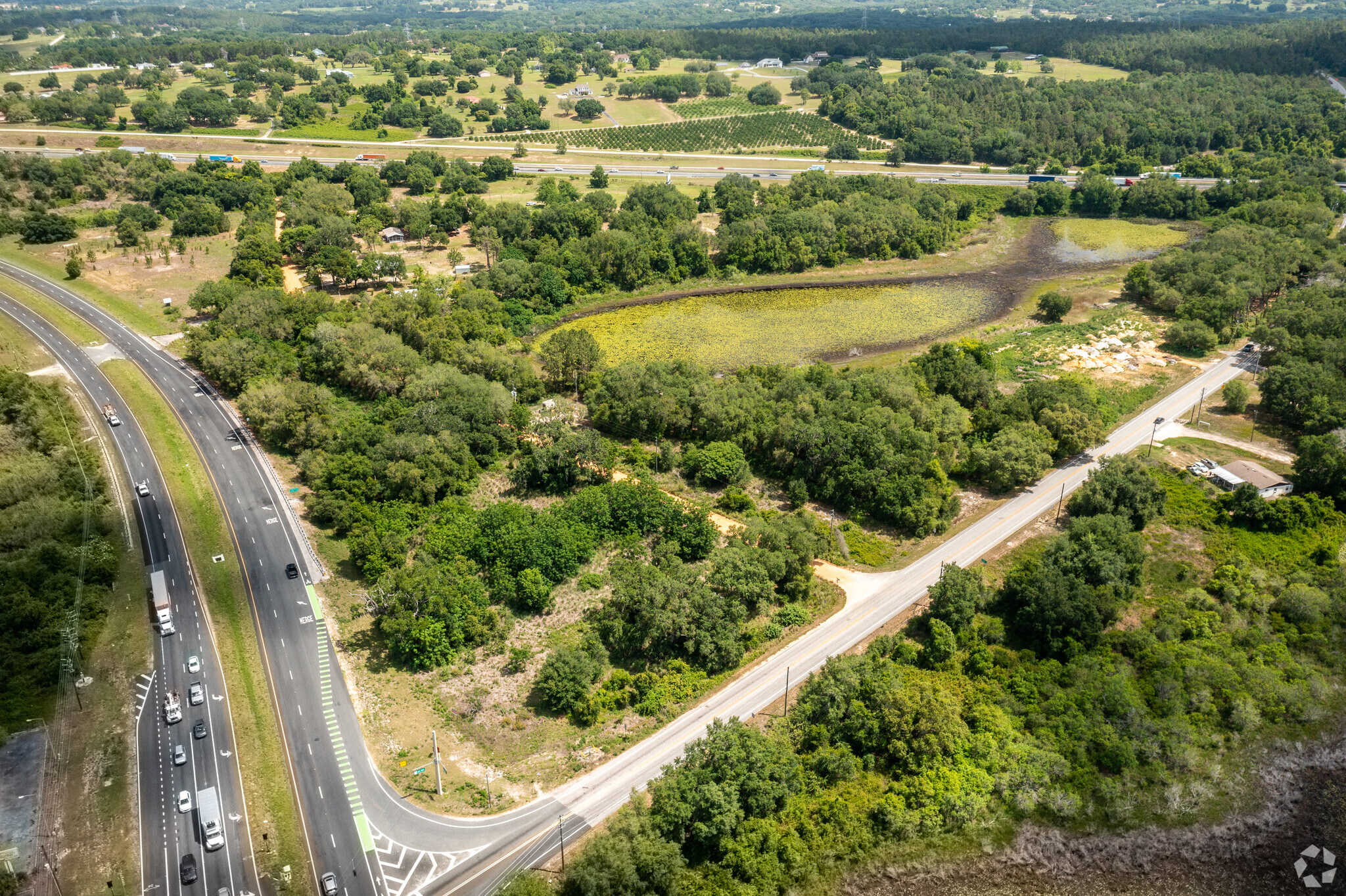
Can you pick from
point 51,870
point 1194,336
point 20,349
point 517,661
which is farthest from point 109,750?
point 1194,336

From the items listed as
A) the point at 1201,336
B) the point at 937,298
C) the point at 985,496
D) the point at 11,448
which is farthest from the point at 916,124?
the point at 11,448

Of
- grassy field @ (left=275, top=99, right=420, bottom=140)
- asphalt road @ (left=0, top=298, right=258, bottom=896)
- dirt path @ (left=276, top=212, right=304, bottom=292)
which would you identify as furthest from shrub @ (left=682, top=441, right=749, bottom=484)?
grassy field @ (left=275, top=99, right=420, bottom=140)

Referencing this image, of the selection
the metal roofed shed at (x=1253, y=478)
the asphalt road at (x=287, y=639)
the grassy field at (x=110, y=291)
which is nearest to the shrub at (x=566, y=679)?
the asphalt road at (x=287, y=639)

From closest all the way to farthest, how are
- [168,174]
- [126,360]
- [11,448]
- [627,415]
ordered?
[11,448] < [627,415] < [126,360] < [168,174]

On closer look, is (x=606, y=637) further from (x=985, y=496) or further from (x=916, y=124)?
(x=916, y=124)

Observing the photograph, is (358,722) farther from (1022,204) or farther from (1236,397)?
(1022,204)
